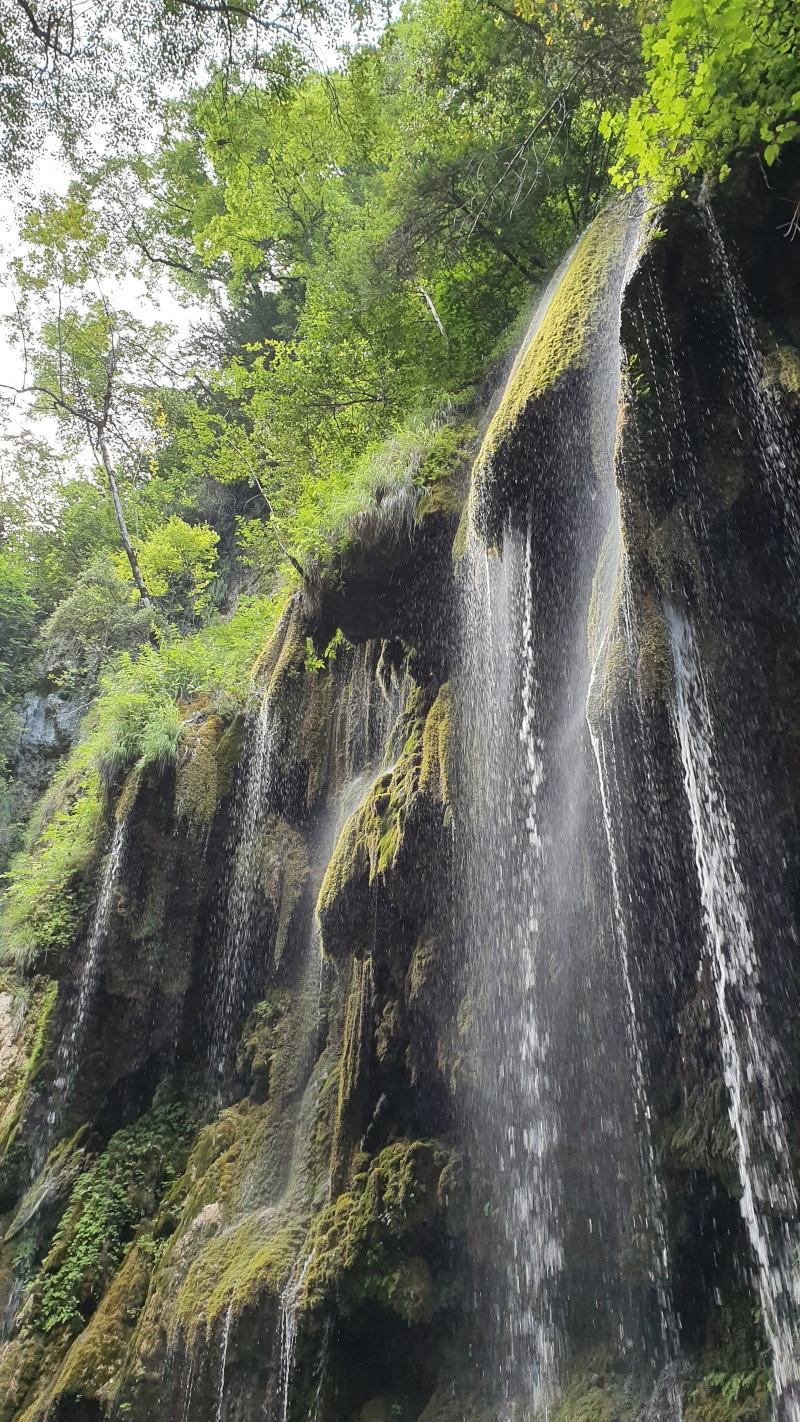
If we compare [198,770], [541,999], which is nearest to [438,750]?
[541,999]

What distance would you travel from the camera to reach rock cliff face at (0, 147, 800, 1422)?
413 centimetres

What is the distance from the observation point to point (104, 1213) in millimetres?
6848

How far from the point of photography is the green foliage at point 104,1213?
643 cm

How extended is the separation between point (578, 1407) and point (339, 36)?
10930 mm

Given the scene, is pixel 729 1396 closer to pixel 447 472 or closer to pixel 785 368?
pixel 785 368

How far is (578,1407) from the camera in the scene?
13.6 ft

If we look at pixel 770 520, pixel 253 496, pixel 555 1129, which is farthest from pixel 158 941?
pixel 253 496

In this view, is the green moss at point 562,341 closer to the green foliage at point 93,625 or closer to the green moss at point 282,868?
the green moss at point 282,868

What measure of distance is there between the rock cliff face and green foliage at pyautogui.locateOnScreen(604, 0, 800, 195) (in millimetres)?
255

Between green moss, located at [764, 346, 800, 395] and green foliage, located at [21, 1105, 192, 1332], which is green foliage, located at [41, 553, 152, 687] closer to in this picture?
green foliage, located at [21, 1105, 192, 1332]

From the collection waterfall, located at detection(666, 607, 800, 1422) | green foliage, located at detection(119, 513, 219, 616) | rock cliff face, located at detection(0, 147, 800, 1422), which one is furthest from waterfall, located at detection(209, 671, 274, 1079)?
green foliage, located at detection(119, 513, 219, 616)

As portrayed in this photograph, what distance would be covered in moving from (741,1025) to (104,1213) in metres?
6.24

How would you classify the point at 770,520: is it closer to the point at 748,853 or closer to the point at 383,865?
the point at 748,853

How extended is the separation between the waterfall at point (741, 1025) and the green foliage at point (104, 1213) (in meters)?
5.52
